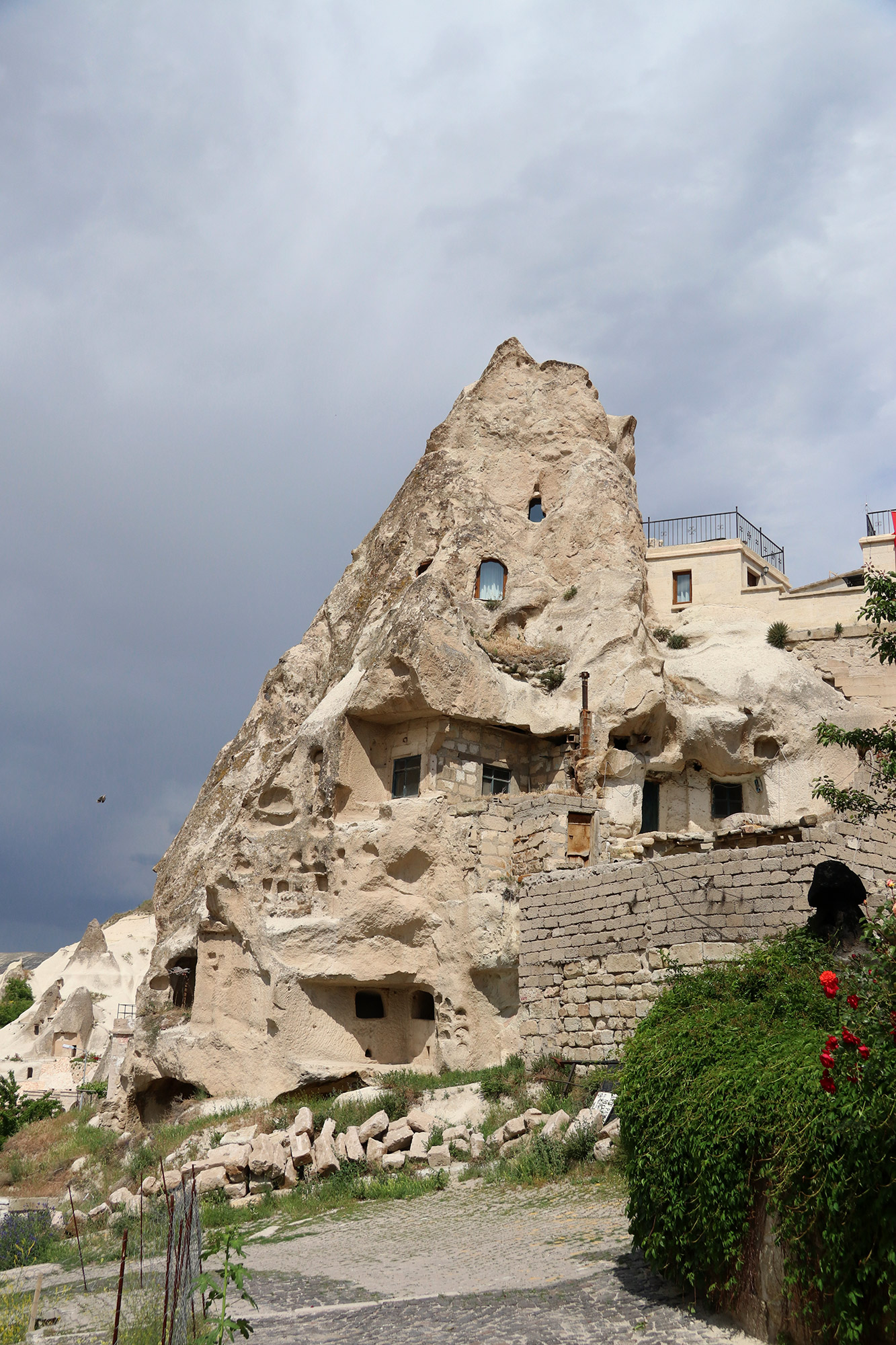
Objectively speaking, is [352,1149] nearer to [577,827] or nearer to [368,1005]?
[368,1005]

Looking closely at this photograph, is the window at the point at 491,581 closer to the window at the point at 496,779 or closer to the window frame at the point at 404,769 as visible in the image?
the window at the point at 496,779

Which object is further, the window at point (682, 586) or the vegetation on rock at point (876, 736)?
the window at point (682, 586)

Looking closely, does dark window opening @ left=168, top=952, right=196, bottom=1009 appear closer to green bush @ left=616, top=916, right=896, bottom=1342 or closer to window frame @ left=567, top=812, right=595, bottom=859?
window frame @ left=567, top=812, right=595, bottom=859

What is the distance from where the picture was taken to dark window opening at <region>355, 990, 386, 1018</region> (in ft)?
66.4

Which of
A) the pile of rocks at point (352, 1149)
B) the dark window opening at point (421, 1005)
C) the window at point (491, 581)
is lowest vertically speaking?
the pile of rocks at point (352, 1149)

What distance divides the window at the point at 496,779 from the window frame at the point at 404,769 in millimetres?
1305

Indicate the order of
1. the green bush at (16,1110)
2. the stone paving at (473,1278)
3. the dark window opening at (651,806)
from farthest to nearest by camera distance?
the green bush at (16,1110)
the dark window opening at (651,806)
the stone paving at (473,1278)

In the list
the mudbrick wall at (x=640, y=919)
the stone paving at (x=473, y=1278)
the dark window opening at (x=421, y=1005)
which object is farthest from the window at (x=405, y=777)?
the stone paving at (x=473, y=1278)

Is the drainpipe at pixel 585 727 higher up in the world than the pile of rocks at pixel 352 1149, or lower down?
higher up

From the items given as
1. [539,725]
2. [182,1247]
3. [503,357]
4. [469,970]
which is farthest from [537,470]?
[182,1247]

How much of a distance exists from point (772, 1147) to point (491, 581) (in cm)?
1821

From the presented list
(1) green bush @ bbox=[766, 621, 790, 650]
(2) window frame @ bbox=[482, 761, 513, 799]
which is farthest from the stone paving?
(1) green bush @ bbox=[766, 621, 790, 650]

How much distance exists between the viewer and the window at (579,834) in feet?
61.2

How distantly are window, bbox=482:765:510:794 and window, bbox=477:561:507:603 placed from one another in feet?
13.1
